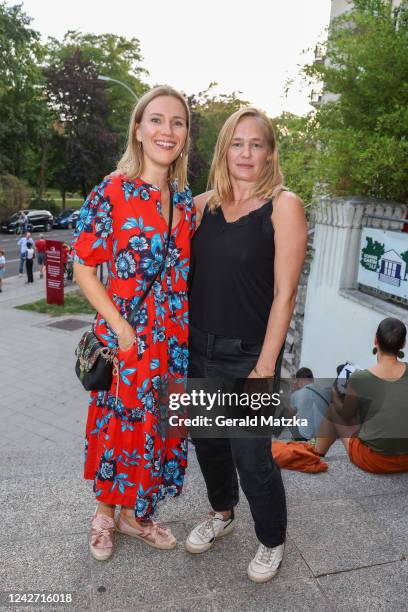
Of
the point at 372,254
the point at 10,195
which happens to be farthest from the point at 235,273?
the point at 10,195

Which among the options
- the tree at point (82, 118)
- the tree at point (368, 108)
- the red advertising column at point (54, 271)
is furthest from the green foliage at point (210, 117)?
the tree at point (368, 108)

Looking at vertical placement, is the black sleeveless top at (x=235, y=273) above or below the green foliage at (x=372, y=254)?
above

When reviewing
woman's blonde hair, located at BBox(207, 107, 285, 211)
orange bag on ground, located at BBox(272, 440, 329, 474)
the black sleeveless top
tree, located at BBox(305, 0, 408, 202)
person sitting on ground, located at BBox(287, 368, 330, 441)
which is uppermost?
tree, located at BBox(305, 0, 408, 202)

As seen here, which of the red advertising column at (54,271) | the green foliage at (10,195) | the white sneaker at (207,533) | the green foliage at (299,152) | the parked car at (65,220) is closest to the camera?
the white sneaker at (207,533)

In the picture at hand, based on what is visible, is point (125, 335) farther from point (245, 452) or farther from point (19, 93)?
point (19, 93)

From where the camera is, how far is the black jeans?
2.14 metres

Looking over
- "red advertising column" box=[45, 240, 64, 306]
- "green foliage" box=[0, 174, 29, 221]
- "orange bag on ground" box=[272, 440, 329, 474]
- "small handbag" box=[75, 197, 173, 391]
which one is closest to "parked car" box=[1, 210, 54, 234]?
"green foliage" box=[0, 174, 29, 221]

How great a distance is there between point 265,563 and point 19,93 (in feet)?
127

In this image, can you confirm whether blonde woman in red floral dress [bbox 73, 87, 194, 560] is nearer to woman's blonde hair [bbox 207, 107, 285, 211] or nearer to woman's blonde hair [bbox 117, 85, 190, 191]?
woman's blonde hair [bbox 117, 85, 190, 191]

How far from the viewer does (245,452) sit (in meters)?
2.14

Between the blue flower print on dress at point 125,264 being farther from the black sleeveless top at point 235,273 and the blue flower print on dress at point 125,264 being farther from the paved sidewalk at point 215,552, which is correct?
the paved sidewalk at point 215,552

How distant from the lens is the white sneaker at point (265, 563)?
88.7 inches

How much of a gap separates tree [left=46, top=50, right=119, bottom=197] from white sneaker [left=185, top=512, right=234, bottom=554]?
37590 mm

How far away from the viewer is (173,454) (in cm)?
246
